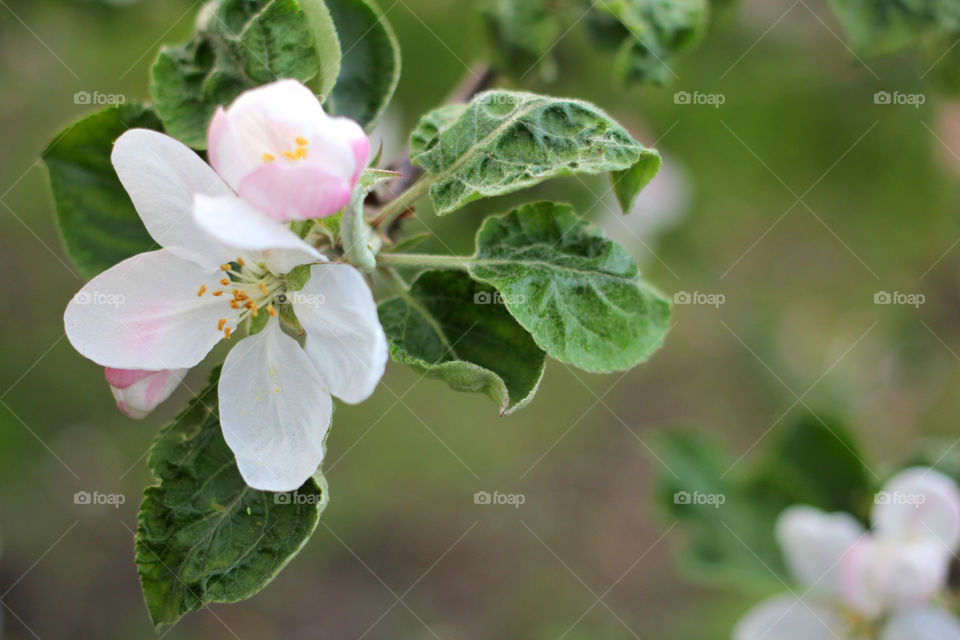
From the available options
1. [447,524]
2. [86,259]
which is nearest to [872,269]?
[447,524]

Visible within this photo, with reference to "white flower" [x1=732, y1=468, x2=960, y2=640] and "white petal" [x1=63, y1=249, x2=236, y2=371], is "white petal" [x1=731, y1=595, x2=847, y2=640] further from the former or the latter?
"white petal" [x1=63, y1=249, x2=236, y2=371]

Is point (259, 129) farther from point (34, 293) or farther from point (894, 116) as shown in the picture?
point (34, 293)

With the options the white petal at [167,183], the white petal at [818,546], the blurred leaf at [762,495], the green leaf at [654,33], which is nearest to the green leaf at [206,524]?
the white petal at [167,183]

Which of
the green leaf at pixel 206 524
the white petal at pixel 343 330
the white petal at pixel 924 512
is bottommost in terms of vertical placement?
the white petal at pixel 924 512

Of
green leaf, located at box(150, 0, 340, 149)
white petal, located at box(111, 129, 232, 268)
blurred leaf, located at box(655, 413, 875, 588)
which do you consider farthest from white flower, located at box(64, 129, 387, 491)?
blurred leaf, located at box(655, 413, 875, 588)

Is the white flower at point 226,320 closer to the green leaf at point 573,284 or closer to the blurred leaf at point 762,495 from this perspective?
the green leaf at point 573,284
